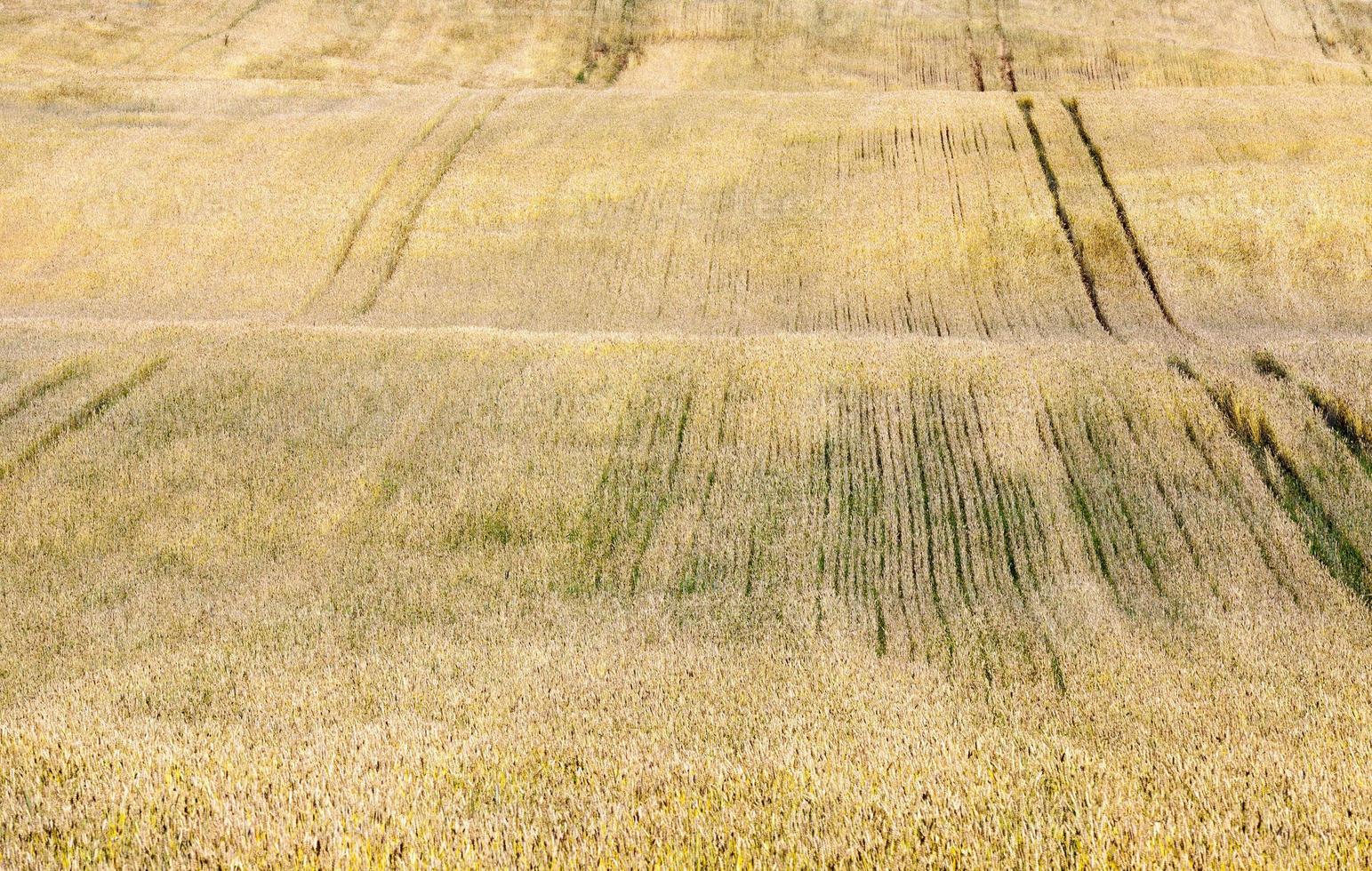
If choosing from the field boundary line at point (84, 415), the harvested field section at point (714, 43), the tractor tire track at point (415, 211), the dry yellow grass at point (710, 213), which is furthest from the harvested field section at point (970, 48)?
the field boundary line at point (84, 415)

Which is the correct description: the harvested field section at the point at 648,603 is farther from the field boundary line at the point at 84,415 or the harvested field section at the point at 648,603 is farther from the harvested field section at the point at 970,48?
the harvested field section at the point at 970,48

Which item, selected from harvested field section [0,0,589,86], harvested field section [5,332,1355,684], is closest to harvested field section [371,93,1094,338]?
harvested field section [5,332,1355,684]

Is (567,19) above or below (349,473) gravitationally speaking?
above

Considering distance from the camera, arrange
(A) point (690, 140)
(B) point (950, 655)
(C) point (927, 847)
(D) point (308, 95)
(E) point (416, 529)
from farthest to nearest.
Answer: (D) point (308, 95) → (A) point (690, 140) → (E) point (416, 529) → (B) point (950, 655) → (C) point (927, 847)

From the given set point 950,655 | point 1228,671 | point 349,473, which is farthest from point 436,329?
point 1228,671

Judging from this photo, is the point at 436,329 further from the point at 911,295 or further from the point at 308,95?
the point at 308,95

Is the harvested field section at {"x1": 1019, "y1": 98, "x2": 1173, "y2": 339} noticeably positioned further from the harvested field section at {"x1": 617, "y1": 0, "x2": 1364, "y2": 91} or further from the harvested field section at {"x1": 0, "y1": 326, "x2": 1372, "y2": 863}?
the harvested field section at {"x1": 617, "y1": 0, "x2": 1364, "y2": 91}
